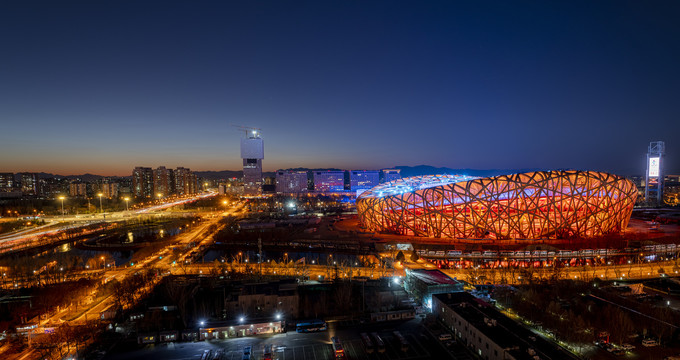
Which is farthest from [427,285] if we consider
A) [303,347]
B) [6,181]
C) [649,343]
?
[6,181]

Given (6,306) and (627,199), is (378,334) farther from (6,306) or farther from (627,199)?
(627,199)

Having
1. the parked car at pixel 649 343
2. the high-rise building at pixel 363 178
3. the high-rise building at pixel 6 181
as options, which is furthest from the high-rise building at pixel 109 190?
the parked car at pixel 649 343

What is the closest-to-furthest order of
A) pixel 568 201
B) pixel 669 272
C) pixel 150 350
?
pixel 150 350 → pixel 669 272 → pixel 568 201

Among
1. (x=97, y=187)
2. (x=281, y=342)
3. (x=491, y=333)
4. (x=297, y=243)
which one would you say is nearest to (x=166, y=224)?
(x=297, y=243)

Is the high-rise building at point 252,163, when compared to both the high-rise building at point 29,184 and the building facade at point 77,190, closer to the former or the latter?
the building facade at point 77,190

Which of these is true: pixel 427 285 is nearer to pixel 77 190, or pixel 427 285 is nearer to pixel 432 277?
pixel 432 277

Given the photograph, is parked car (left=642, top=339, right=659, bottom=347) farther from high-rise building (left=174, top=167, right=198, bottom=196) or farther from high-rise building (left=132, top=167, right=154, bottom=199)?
high-rise building (left=174, top=167, right=198, bottom=196)
